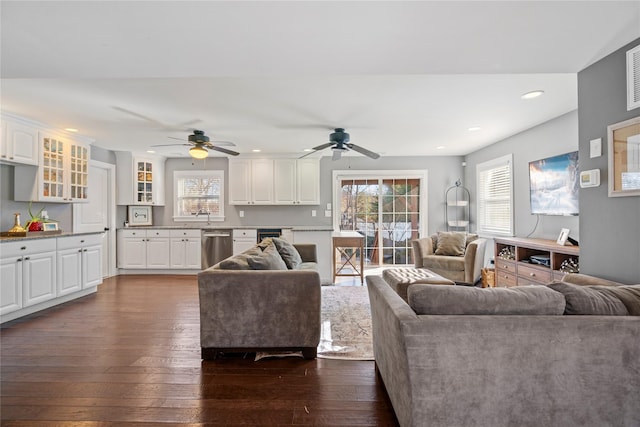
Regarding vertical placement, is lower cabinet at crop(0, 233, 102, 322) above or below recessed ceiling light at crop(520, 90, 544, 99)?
below

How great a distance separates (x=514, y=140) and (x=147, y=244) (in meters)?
6.59

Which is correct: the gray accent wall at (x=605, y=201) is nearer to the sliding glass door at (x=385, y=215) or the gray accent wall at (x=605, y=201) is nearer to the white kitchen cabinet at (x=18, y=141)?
the sliding glass door at (x=385, y=215)

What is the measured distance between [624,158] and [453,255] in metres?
3.21

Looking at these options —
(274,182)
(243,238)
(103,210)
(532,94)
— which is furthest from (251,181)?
(532,94)

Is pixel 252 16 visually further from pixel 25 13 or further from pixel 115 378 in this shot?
pixel 115 378

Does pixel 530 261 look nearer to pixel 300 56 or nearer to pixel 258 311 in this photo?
pixel 258 311

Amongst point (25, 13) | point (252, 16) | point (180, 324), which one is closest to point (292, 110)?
point (252, 16)

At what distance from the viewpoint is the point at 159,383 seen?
2.15m

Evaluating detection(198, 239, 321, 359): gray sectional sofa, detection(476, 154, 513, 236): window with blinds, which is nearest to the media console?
detection(476, 154, 513, 236): window with blinds

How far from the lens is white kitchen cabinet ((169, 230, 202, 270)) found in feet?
19.3

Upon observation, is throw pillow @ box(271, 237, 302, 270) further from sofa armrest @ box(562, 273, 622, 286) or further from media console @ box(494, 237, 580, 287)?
media console @ box(494, 237, 580, 287)

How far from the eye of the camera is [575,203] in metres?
3.53

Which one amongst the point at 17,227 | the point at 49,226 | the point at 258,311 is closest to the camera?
the point at 258,311

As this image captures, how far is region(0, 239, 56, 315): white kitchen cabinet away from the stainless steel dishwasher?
2.34 metres
